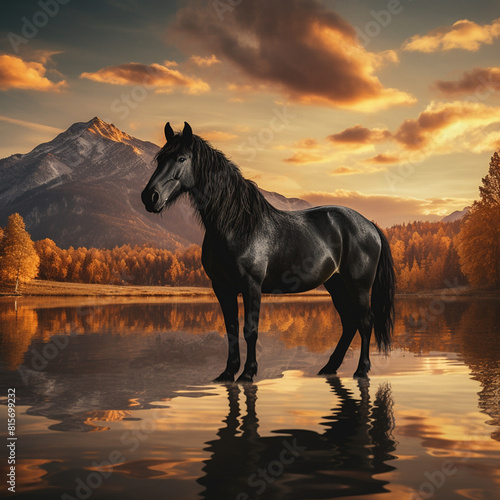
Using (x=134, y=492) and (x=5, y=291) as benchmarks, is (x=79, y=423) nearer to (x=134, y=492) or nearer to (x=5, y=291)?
(x=134, y=492)

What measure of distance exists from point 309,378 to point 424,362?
3.01 meters

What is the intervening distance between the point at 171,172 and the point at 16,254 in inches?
2669

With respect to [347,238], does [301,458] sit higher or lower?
lower

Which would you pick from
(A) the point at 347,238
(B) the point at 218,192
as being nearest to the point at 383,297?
(A) the point at 347,238

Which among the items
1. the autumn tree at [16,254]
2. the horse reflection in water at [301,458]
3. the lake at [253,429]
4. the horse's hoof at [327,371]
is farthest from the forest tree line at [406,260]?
the horse reflection in water at [301,458]

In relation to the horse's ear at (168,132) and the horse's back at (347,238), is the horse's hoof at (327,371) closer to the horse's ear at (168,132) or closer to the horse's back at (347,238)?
the horse's back at (347,238)

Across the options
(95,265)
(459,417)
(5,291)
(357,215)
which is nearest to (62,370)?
(357,215)

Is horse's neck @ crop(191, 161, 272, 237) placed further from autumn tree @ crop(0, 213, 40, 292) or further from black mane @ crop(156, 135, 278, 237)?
autumn tree @ crop(0, 213, 40, 292)

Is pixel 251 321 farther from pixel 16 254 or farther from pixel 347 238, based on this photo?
pixel 16 254

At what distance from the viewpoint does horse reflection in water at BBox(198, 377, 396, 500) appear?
3904 millimetres

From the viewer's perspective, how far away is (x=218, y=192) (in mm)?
8461

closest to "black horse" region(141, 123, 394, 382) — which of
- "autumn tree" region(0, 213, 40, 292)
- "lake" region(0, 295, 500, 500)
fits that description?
"lake" region(0, 295, 500, 500)

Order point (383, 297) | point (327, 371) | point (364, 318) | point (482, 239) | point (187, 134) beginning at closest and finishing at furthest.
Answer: point (187, 134), point (327, 371), point (364, 318), point (383, 297), point (482, 239)

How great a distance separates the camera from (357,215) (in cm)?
1019
